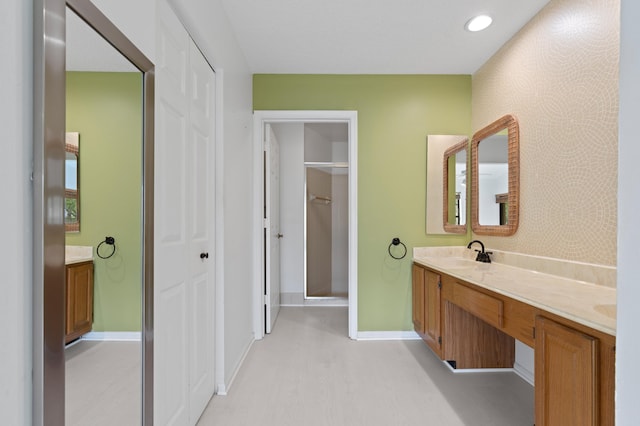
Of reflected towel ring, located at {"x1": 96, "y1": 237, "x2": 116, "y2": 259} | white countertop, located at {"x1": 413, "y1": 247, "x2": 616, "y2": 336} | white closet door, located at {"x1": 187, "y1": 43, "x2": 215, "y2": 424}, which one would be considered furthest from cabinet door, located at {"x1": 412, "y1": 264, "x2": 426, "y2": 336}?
reflected towel ring, located at {"x1": 96, "y1": 237, "x2": 116, "y2": 259}

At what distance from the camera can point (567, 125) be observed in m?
1.93

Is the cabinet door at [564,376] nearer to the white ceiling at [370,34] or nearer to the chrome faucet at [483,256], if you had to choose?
the chrome faucet at [483,256]

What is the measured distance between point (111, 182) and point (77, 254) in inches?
10.2

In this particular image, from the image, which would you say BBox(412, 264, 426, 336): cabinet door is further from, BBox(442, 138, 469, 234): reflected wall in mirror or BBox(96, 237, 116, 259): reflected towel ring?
BBox(96, 237, 116, 259): reflected towel ring

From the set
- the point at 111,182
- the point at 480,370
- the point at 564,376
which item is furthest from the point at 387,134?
the point at 111,182

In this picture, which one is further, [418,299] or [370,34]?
[418,299]

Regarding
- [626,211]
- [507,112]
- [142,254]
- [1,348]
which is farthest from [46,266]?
[507,112]

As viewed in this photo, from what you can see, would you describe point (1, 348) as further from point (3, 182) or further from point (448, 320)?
point (448, 320)

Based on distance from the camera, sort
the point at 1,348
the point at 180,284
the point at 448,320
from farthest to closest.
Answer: the point at 448,320 → the point at 180,284 → the point at 1,348

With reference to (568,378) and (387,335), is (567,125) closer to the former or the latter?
(568,378)

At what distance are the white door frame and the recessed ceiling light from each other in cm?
114

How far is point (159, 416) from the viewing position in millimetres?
1383

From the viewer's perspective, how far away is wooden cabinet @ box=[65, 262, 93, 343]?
867 millimetres

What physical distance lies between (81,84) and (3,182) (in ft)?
1.18
